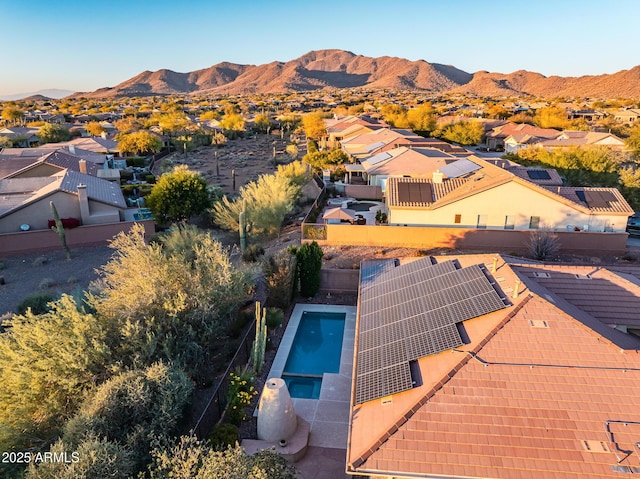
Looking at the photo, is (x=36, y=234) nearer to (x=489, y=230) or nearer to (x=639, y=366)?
(x=489, y=230)

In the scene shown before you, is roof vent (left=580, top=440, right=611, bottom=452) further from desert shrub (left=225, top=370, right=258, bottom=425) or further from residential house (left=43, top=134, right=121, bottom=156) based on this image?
residential house (left=43, top=134, right=121, bottom=156)

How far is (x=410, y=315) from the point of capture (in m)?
14.6

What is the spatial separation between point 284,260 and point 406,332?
8.81m

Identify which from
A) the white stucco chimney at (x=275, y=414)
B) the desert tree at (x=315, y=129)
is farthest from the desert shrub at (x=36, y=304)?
the desert tree at (x=315, y=129)

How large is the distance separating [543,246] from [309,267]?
12.8 m

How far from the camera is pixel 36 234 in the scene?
29.8 metres

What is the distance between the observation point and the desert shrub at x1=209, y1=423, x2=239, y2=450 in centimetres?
1238

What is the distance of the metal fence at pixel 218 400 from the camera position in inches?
506

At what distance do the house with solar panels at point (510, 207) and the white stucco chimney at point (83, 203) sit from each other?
20.9m

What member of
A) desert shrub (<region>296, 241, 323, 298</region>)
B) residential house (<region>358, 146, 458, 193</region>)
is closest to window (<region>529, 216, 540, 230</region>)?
residential house (<region>358, 146, 458, 193</region>)

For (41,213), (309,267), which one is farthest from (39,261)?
(309,267)

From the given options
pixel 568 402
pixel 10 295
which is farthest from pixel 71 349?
pixel 10 295

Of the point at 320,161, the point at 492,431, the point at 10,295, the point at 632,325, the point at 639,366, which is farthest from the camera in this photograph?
the point at 320,161

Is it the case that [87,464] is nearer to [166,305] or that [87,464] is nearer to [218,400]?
[218,400]
